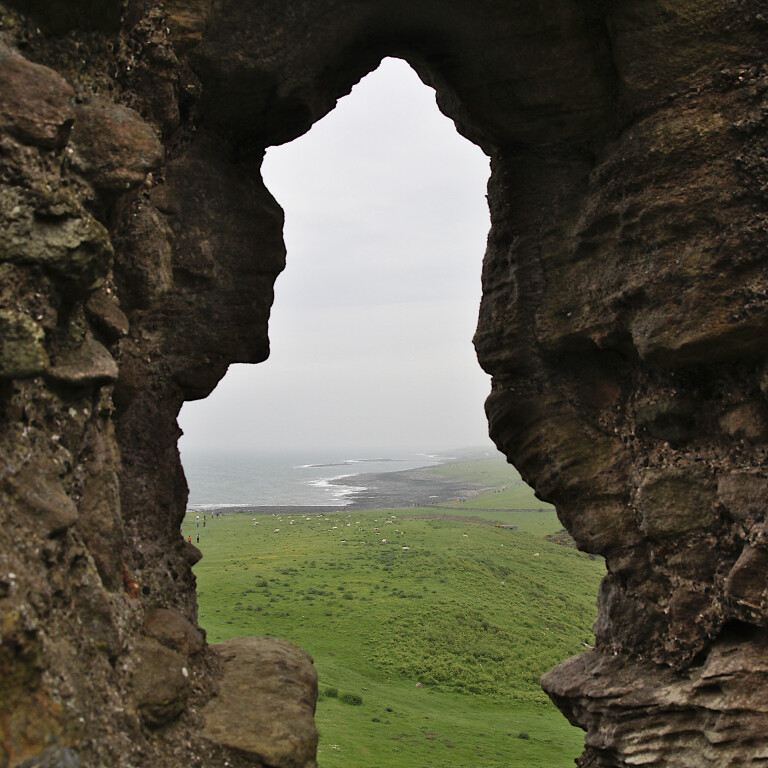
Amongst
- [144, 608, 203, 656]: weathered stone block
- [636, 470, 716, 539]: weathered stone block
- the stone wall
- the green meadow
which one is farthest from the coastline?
[636, 470, 716, 539]: weathered stone block

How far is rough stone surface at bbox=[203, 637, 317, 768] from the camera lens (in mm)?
11219

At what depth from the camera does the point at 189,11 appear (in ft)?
41.5

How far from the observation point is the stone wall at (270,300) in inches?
338

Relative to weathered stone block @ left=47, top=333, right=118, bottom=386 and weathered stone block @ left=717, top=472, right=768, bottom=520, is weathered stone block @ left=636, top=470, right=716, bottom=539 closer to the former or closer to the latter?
weathered stone block @ left=717, top=472, right=768, bottom=520

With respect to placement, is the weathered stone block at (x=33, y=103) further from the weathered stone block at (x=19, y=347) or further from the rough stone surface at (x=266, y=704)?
the rough stone surface at (x=266, y=704)

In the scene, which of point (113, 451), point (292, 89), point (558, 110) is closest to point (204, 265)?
point (292, 89)

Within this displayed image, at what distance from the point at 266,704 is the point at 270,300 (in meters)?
11.3

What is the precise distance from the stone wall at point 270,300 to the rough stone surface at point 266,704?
9 centimetres

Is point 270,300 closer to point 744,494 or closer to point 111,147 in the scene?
point 111,147

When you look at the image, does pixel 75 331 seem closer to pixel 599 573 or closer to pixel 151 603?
pixel 151 603

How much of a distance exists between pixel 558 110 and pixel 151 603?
16.1 m

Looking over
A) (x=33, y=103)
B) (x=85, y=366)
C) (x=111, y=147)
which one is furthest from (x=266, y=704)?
(x=33, y=103)

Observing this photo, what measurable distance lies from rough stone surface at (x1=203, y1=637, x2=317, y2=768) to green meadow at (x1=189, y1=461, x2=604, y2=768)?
9.84m

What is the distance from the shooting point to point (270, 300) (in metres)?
18.7
